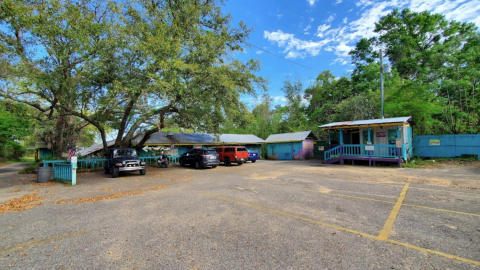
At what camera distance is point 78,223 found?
4.97 meters

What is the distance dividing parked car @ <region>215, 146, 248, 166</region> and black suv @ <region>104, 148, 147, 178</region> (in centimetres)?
751

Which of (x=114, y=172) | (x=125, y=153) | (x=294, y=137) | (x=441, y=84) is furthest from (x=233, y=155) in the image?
(x=441, y=84)

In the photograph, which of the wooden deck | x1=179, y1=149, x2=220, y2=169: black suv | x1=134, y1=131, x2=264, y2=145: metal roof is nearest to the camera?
the wooden deck

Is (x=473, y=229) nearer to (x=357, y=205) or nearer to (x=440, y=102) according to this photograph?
(x=357, y=205)

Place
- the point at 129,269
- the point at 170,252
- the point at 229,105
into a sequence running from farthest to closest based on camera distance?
the point at 229,105 < the point at 170,252 < the point at 129,269

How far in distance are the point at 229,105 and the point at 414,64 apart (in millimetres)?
26982

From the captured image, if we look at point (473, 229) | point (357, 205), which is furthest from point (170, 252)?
point (473, 229)

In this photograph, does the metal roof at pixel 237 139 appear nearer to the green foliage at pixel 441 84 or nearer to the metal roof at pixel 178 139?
the metal roof at pixel 178 139

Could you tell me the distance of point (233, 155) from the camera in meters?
19.2

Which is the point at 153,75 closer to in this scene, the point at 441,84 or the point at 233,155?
the point at 233,155

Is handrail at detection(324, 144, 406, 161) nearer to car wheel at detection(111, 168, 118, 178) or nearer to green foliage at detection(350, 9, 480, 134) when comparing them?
green foliage at detection(350, 9, 480, 134)

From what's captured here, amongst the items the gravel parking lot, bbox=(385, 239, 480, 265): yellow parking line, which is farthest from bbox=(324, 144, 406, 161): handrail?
bbox=(385, 239, 480, 265): yellow parking line

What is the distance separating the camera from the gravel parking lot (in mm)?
3211

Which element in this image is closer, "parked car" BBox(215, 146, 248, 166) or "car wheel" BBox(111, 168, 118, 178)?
"car wheel" BBox(111, 168, 118, 178)
